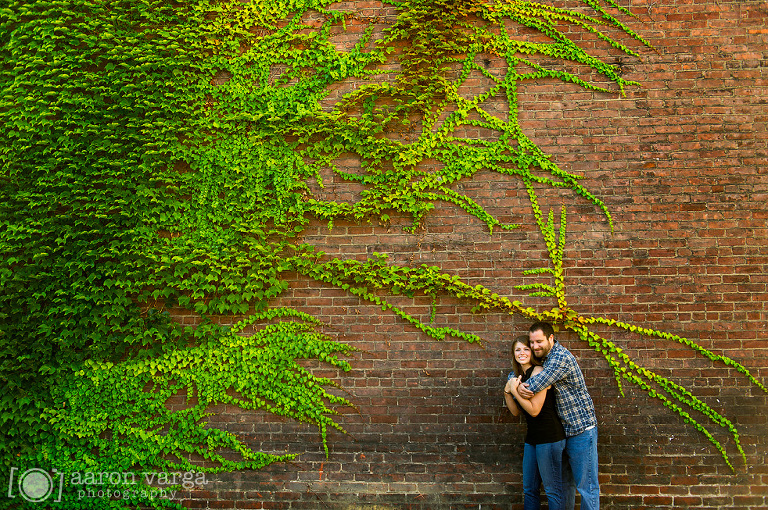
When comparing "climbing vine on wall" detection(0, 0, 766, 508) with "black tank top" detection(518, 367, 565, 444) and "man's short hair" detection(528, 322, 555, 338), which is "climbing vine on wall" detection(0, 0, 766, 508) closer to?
"man's short hair" detection(528, 322, 555, 338)

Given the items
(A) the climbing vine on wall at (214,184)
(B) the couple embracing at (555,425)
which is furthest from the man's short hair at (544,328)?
(A) the climbing vine on wall at (214,184)

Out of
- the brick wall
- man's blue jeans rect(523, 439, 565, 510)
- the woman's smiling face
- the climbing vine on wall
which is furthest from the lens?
the climbing vine on wall

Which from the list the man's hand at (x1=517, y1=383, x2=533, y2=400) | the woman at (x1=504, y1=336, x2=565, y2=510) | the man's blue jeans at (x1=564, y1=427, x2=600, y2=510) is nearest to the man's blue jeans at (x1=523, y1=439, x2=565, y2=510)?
the woman at (x1=504, y1=336, x2=565, y2=510)

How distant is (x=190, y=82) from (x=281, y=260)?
1.89 meters

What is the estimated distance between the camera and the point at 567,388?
11.8ft

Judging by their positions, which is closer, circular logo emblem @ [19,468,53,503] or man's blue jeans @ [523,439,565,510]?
man's blue jeans @ [523,439,565,510]

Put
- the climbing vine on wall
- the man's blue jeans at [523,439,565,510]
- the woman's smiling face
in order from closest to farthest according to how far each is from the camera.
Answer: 1. the man's blue jeans at [523,439,565,510]
2. the woman's smiling face
3. the climbing vine on wall

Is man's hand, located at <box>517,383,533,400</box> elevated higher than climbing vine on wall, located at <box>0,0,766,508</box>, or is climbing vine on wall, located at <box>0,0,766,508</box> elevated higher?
climbing vine on wall, located at <box>0,0,766,508</box>

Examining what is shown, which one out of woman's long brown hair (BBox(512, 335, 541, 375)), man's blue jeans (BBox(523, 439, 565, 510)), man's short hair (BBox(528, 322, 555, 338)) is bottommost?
man's blue jeans (BBox(523, 439, 565, 510))

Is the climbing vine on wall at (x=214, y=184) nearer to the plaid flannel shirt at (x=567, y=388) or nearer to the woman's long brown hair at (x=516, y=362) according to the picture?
the woman's long brown hair at (x=516, y=362)

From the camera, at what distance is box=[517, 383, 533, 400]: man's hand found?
3.51 meters

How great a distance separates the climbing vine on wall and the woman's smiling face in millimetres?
505

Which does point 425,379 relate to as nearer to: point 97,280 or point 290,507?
point 290,507

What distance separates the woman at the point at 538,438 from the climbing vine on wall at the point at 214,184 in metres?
0.60
